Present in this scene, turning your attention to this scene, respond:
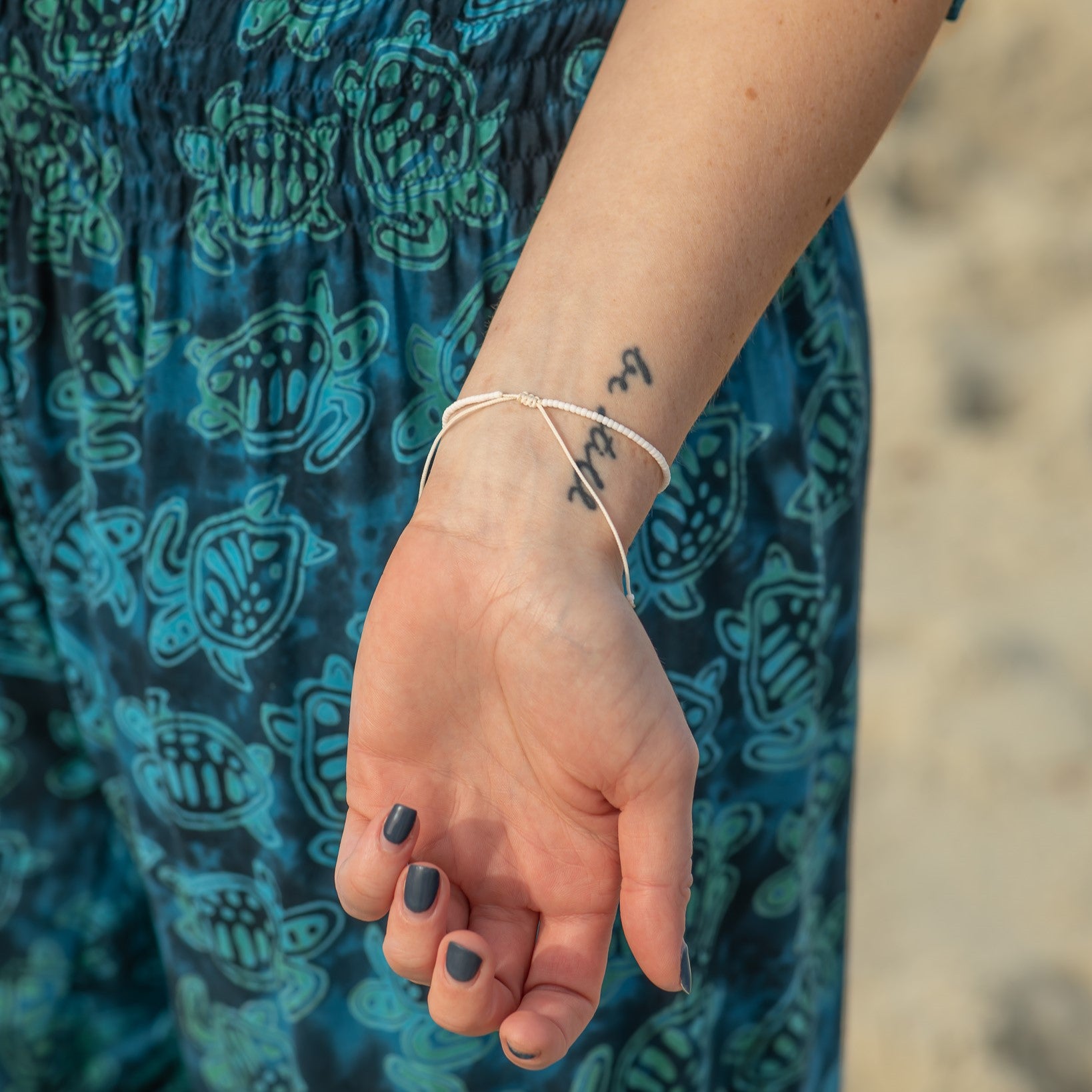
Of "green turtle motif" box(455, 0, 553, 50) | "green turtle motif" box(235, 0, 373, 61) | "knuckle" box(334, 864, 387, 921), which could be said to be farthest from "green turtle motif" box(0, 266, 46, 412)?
"knuckle" box(334, 864, 387, 921)

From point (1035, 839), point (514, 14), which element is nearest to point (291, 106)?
point (514, 14)

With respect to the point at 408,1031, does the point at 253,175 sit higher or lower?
higher

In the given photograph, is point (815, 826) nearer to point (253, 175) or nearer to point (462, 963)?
point (462, 963)

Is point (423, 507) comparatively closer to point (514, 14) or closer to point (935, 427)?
point (514, 14)

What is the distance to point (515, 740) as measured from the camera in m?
0.76

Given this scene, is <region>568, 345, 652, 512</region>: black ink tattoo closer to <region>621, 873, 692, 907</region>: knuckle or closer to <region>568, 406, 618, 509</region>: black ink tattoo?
<region>568, 406, 618, 509</region>: black ink tattoo

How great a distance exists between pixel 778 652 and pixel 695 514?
14 cm

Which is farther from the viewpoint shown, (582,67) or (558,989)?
(582,67)

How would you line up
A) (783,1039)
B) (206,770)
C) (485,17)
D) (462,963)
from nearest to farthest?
(462,963)
(485,17)
(206,770)
(783,1039)

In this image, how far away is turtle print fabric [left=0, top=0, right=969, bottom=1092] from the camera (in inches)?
34.2

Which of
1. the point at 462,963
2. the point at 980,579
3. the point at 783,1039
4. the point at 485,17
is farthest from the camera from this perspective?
the point at 980,579

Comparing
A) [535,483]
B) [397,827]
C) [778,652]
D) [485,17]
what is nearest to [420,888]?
[397,827]

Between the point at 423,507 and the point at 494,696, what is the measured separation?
0.41 ft

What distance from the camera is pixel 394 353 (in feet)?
2.87
